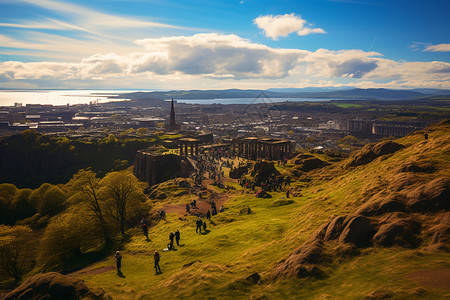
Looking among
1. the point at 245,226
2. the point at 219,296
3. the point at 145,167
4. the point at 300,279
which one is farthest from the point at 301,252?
the point at 145,167

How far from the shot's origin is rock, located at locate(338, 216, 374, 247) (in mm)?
17141

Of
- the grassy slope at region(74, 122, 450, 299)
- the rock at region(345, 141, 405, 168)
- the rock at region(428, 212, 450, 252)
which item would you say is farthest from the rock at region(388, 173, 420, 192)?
the rock at region(345, 141, 405, 168)

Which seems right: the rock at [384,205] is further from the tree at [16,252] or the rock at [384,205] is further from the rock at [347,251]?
the tree at [16,252]

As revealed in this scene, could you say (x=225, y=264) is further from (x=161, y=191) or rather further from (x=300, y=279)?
(x=161, y=191)

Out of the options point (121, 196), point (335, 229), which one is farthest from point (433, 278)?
point (121, 196)

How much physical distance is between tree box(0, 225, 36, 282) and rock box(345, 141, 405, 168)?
44516 millimetres

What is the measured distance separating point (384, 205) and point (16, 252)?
125ft

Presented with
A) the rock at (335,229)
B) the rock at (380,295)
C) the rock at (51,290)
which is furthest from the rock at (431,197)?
the rock at (51,290)

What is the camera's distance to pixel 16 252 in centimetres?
3328

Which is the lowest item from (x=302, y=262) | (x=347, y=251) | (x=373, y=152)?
(x=302, y=262)

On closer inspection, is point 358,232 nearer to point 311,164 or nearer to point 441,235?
point 441,235

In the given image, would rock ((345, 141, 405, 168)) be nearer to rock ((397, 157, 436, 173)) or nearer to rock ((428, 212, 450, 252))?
rock ((397, 157, 436, 173))

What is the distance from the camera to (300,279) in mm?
15688

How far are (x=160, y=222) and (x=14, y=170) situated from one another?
108305 millimetres
